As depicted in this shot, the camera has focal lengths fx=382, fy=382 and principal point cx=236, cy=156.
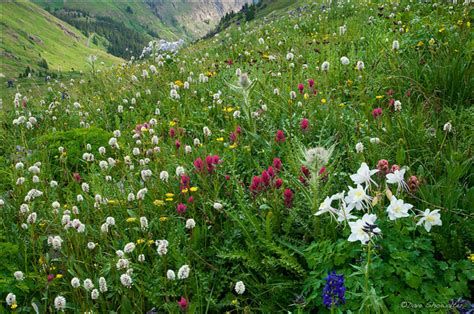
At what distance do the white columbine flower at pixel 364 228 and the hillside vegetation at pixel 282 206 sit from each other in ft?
0.05

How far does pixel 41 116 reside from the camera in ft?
27.0

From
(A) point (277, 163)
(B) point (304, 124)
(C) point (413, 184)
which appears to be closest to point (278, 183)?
(A) point (277, 163)

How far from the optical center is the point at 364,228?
1.90 metres

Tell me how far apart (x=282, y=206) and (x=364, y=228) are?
4.78ft

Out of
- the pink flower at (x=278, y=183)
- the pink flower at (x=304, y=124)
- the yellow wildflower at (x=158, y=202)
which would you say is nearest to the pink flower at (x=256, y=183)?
the pink flower at (x=278, y=183)

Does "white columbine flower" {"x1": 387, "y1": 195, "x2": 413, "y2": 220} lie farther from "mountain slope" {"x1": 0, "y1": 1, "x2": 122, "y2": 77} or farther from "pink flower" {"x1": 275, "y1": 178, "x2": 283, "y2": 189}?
"mountain slope" {"x1": 0, "y1": 1, "x2": 122, "y2": 77}

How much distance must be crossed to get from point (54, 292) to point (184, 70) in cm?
659

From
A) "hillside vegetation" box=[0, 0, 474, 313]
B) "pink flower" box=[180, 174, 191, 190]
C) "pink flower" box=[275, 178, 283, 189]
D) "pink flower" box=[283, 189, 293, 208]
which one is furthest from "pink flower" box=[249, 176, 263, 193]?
"pink flower" box=[180, 174, 191, 190]

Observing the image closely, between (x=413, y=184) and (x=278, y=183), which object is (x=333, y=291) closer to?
(x=413, y=184)

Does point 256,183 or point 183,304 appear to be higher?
point 256,183

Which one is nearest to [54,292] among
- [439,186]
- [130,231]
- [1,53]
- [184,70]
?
[130,231]

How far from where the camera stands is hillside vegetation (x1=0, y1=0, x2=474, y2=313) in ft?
8.05

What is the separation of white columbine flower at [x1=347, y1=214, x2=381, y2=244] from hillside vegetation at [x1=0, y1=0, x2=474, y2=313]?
17 mm

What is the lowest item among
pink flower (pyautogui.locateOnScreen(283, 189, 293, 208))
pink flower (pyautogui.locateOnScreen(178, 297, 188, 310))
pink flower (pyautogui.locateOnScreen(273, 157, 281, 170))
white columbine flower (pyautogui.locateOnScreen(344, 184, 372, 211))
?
pink flower (pyautogui.locateOnScreen(178, 297, 188, 310))
